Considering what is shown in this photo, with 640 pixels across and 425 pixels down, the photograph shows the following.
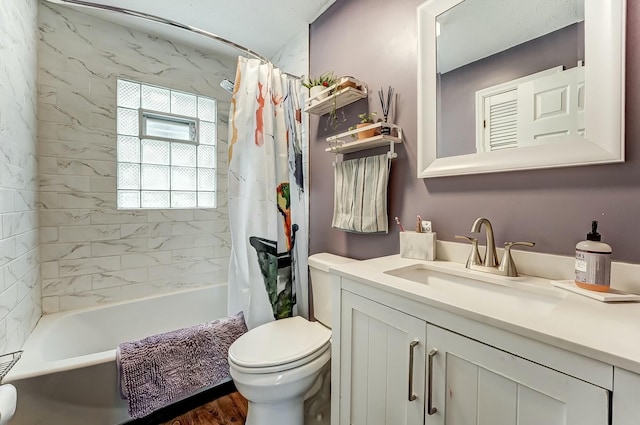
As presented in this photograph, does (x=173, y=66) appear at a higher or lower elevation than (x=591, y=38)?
higher

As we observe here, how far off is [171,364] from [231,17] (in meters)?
2.24

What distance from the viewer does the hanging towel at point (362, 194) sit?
1378 millimetres

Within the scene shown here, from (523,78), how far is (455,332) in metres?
0.93

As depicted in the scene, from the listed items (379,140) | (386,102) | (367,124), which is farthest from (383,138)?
(386,102)

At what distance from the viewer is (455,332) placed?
68 centimetres

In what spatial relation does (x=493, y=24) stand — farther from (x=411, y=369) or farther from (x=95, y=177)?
(x=95, y=177)

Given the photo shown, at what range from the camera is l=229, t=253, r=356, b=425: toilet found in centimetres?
113

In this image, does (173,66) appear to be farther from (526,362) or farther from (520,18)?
(526,362)

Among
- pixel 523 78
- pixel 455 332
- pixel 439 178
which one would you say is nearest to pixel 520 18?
pixel 523 78

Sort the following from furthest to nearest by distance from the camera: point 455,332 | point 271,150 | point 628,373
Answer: point 271,150
point 455,332
point 628,373

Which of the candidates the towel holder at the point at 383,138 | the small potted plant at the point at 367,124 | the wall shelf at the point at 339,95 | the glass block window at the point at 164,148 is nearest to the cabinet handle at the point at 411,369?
the towel holder at the point at 383,138

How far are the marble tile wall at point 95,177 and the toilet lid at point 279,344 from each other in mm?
1257

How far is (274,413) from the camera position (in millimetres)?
1220

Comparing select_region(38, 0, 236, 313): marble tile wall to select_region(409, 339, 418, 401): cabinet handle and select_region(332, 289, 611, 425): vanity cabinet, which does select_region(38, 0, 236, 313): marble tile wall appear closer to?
select_region(332, 289, 611, 425): vanity cabinet
